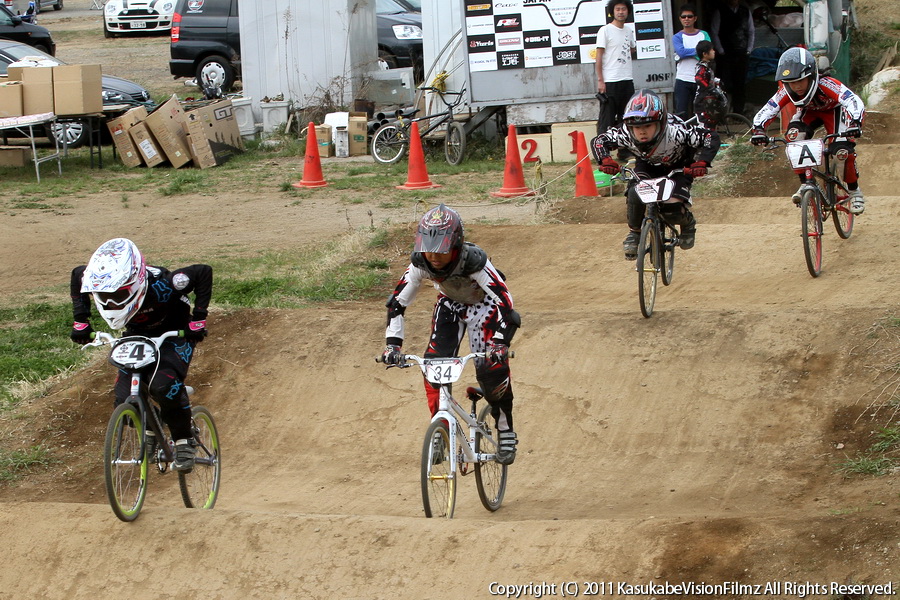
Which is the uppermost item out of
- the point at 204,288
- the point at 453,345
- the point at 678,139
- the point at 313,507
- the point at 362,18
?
the point at 362,18

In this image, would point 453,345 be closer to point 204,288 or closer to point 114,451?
point 204,288

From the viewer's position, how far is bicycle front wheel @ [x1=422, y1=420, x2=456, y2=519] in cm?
554

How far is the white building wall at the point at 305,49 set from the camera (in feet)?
69.1

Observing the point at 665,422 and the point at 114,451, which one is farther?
the point at 665,422

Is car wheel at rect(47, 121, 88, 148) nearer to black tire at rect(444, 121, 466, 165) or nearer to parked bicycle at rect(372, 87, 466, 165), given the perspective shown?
parked bicycle at rect(372, 87, 466, 165)

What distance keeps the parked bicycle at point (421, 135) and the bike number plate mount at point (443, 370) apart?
12.7 metres

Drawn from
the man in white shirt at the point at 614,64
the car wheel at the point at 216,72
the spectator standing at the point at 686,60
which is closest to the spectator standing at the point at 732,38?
the spectator standing at the point at 686,60

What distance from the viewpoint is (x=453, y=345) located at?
6148mm

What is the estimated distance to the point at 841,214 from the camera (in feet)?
36.3

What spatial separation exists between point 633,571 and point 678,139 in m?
4.99

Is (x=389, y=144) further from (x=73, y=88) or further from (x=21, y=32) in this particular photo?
(x=21, y=32)

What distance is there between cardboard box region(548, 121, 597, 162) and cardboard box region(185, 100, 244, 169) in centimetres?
651

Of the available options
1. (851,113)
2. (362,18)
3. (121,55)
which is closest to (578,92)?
(362,18)

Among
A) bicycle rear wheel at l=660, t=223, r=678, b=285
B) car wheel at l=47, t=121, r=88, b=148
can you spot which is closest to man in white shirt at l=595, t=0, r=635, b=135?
bicycle rear wheel at l=660, t=223, r=678, b=285
